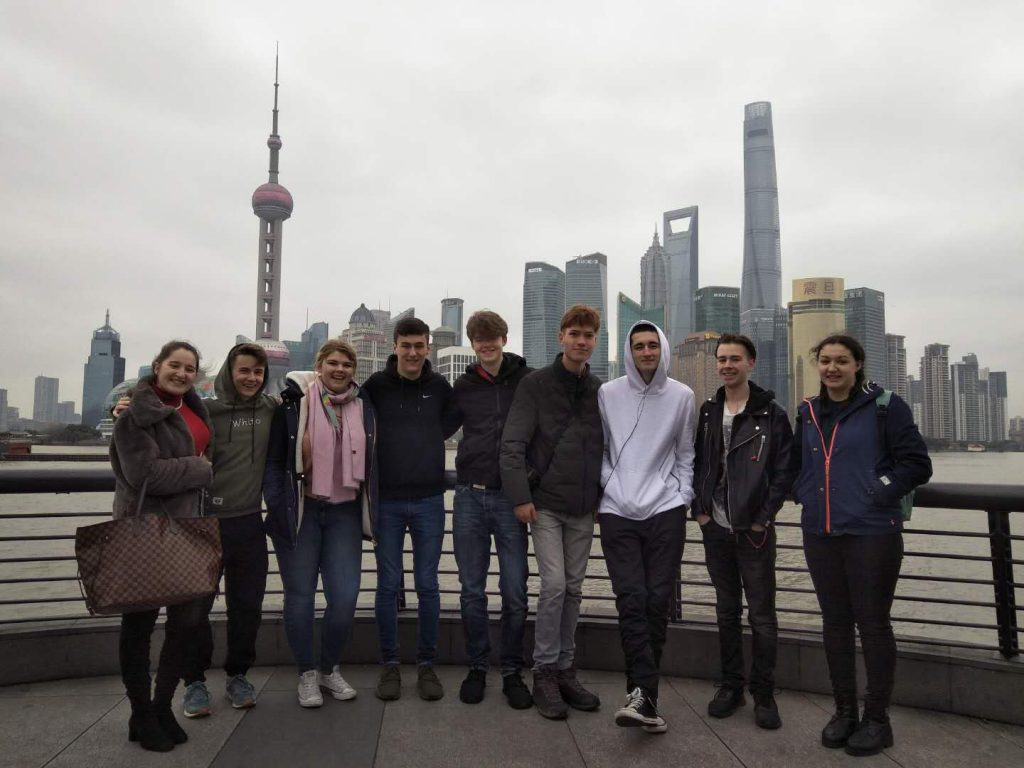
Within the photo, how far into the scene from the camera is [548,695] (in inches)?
129

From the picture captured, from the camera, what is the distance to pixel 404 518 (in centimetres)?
356

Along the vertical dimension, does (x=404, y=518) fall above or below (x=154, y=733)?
above

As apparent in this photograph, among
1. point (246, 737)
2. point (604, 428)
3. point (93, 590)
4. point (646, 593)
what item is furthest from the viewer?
point (604, 428)

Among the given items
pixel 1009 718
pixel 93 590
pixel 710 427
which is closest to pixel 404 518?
pixel 93 590

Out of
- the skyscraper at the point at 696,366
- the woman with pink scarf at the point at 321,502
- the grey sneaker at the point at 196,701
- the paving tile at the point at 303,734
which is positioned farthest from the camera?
the skyscraper at the point at 696,366

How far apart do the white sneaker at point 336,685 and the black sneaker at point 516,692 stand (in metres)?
0.78

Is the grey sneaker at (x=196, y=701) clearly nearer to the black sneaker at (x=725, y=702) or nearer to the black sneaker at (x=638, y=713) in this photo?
the black sneaker at (x=638, y=713)

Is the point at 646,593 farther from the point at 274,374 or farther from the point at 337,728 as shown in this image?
the point at 274,374

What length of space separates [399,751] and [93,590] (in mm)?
1444

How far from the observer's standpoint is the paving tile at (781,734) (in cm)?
284

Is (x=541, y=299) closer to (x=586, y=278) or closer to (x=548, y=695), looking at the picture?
(x=586, y=278)

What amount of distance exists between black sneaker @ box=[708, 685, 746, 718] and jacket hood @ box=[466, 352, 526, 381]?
1.91 meters

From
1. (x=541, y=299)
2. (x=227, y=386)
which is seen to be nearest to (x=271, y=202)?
(x=541, y=299)

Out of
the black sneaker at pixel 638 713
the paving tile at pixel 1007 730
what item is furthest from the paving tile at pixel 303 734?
the paving tile at pixel 1007 730
